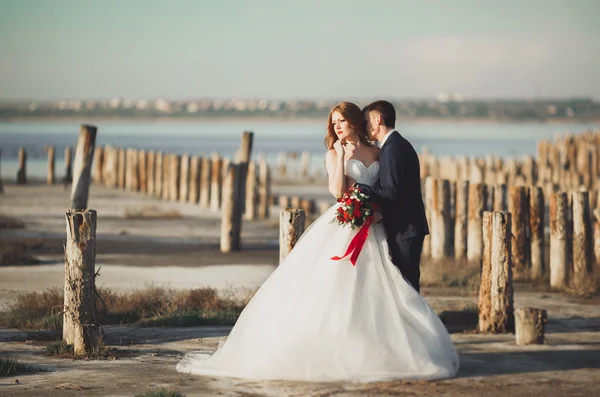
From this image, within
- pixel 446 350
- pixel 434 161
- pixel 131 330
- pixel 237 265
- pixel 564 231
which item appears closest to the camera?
pixel 446 350

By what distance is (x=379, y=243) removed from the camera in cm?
865

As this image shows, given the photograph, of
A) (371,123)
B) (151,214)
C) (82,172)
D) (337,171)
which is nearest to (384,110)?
(371,123)

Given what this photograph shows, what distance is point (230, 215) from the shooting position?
17578mm

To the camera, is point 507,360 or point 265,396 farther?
point 507,360

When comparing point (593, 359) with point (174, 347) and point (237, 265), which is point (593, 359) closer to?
point (174, 347)

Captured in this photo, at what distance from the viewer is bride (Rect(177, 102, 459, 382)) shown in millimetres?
8156

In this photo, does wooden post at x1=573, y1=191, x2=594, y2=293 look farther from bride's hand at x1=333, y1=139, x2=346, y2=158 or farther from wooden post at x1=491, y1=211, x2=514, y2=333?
bride's hand at x1=333, y1=139, x2=346, y2=158

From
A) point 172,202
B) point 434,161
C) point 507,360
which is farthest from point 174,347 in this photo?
point 434,161

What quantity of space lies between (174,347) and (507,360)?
116 inches

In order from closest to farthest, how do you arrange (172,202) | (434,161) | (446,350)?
(446,350) < (172,202) < (434,161)

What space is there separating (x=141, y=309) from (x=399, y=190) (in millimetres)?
4201

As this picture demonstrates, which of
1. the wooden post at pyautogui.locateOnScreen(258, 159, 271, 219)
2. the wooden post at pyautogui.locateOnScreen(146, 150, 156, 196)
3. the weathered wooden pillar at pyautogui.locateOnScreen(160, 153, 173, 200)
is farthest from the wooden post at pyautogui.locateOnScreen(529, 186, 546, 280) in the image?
the wooden post at pyautogui.locateOnScreen(146, 150, 156, 196)

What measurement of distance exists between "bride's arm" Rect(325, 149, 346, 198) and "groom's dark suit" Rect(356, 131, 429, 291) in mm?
132

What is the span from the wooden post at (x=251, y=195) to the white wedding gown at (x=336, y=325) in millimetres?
15487
